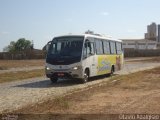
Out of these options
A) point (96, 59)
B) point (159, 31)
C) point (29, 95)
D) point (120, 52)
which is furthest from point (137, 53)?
point (29, 95)

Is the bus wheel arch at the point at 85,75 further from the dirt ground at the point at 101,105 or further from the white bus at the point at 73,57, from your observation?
the dirt ground at the point at 101,105

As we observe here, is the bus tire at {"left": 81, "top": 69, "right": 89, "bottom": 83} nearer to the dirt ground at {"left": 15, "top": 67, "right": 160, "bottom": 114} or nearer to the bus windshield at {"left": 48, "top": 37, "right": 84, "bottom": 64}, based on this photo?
the bus windshield at {"left": 48, "top": 37, "right": 84, "bottom": 64}

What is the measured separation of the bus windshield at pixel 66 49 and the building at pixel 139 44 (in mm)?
136106

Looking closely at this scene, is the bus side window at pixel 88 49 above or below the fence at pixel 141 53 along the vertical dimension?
above

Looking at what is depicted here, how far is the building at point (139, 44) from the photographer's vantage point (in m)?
159

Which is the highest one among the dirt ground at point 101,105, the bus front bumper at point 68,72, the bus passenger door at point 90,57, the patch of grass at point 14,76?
the bus passenger door at point 90,57

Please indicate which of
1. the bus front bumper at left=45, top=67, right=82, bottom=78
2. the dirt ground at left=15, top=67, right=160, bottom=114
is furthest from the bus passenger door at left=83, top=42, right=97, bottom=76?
the dirt ground at left=15, top=67, right=160, bottom=114

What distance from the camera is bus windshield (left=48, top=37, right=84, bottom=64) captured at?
22312mm

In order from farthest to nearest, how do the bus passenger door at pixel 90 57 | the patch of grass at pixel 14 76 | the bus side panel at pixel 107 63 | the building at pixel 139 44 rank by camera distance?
the building at pixel 139 44 < the patch of grass at pixel 14 76 < the bus side panel at pixel 107 63 < the bus passenger door at pixel 90 57

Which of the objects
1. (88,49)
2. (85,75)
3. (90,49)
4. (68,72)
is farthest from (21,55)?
(68,72)

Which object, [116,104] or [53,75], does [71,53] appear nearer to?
[53,75]

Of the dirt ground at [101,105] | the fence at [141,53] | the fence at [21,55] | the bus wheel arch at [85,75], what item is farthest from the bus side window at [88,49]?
the fence at [141,53]

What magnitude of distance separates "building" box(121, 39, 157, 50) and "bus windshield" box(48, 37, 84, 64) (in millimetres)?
136106

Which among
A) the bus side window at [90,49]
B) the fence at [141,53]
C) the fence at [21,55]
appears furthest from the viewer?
the fence at [141,53]
